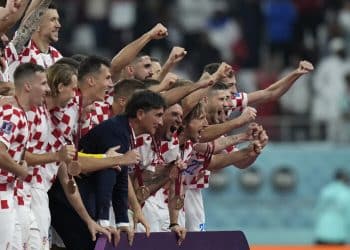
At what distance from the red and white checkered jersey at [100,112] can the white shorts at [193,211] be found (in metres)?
1.97

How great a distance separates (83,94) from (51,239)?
1333 millimetres

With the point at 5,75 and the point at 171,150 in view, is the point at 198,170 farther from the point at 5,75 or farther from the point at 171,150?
the point at 5,75

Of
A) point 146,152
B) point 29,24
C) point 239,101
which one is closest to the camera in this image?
point 29,24

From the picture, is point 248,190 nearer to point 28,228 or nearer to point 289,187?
point 289,187

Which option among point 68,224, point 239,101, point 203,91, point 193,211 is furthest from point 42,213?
point 239,101

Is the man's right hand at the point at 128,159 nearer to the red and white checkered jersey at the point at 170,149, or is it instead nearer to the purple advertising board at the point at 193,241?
the purple advertising board at the point at 193,241

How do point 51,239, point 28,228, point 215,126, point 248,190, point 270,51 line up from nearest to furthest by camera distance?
point 28,228 < point 51,239 < point 215,126 < point 248,190 < point 270,51

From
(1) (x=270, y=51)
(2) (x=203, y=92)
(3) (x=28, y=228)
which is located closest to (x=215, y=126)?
(2) (x=203, y=92)

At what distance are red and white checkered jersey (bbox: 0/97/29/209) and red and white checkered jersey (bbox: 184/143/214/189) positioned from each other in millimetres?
Result: 2954

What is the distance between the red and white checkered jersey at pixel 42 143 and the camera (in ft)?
42.0

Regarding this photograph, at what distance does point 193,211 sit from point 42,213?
9.97 ft

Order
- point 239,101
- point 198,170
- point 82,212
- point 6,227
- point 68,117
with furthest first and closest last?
1. point 239,101
2. point 198,170
3. point 68,117
4. point 82,212
5. point 6,227

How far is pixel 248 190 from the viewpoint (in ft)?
79.7

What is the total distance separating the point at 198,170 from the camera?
50.1ft
